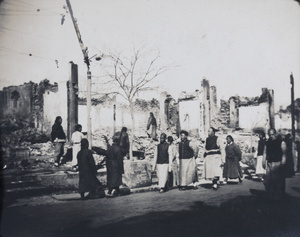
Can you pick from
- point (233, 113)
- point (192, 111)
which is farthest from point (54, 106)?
point (233, 113)

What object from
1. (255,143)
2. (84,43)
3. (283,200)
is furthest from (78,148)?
(283,200)

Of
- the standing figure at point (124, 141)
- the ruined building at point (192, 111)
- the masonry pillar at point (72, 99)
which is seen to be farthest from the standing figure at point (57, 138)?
the ruined building at point (192, 111)

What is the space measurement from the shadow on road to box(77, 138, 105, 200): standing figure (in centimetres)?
62

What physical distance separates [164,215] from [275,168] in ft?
7.46

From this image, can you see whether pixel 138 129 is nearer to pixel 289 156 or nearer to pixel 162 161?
pixel 162 161

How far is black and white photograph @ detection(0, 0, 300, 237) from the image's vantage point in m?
4.91

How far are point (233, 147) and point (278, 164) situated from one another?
0.88 metres

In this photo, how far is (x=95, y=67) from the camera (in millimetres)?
5387

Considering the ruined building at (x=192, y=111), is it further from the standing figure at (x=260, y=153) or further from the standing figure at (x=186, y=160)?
the standing figure at (x=260, y=153)

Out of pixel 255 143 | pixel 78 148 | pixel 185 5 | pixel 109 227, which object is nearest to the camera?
pixel 109 227

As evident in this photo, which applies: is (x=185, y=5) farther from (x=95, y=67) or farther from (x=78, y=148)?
(x=78, y=148)

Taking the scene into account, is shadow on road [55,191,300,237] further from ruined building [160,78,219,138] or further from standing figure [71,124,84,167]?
ruined building [160,78,219,138]

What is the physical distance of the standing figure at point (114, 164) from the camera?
17.4 ft

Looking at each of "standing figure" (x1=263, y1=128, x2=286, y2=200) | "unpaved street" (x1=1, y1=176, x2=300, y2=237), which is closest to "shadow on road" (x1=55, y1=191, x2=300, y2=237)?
"unpaved street" (x1=1, y1=176, x2=300, y2=237)
